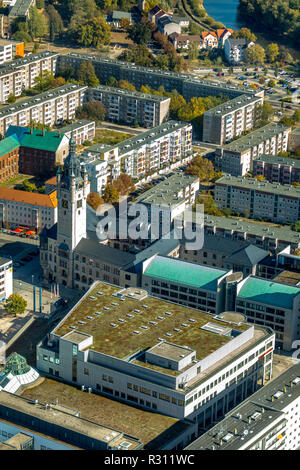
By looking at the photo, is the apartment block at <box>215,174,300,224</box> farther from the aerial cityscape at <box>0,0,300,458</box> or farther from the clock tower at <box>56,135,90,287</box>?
the clock tower at <box>56,135,90,287</box>

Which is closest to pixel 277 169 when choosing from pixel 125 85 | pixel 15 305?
pixel 125 85

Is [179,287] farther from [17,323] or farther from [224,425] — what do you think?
[224,425]

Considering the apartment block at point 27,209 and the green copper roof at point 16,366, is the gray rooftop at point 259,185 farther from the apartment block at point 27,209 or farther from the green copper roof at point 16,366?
the green copper roof at point 16,366

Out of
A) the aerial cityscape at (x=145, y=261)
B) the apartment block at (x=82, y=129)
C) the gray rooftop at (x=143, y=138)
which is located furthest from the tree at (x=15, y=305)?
the apartment block at (x=82, y=129)

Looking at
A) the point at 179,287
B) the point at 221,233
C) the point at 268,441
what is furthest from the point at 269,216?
the point at 268,441

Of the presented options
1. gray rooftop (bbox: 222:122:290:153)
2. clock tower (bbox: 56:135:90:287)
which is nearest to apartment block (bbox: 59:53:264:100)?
gray rooftop (bbox: 222:122:290:153)

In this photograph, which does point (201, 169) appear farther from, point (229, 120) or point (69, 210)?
point (69, 210)
